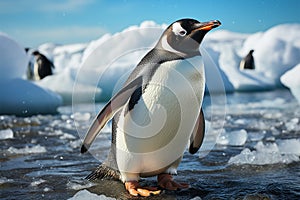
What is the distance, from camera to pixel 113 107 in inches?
68.2

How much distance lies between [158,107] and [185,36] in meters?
0.31

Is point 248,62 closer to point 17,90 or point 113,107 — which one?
point 17,90

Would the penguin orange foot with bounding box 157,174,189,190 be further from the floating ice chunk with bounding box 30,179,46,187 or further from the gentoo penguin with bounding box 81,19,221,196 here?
the floating ice chunk with bounding box 30,179,46,187

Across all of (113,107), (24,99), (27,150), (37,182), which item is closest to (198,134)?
(113,107)

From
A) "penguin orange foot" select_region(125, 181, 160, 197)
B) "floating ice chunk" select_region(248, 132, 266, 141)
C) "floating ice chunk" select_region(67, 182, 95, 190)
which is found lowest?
"floating ice chunk" select_region(248, 132, 266, 141)

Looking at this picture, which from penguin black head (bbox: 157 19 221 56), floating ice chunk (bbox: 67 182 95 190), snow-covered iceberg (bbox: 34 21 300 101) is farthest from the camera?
snow-covered iceberg (bbox: 34 21 300 101)

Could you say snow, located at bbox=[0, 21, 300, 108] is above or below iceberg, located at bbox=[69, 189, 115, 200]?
below

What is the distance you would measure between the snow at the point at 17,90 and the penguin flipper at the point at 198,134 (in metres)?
5.80

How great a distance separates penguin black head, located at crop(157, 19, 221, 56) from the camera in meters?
1.71

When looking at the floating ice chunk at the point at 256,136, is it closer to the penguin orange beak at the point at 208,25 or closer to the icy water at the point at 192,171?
the icy water at the point at 192,171

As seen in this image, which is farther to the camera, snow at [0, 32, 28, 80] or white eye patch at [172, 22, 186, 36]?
snow at [0, 32, 28, 80]

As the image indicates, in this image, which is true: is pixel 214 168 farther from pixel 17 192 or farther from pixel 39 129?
pixel 39 129

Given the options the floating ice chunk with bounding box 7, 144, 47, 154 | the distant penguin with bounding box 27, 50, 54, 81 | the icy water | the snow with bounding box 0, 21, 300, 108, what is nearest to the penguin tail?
the icy water

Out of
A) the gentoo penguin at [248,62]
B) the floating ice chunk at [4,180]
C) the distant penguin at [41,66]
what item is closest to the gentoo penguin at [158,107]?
the floating ice chunk at [4,180]
